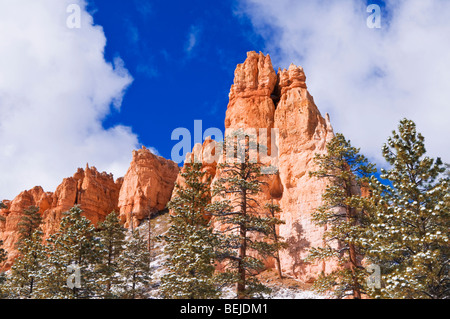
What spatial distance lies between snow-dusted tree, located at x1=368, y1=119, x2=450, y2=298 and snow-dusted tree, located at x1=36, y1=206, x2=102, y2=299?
57.7ft

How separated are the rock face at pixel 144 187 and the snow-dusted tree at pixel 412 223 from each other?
62.0 m

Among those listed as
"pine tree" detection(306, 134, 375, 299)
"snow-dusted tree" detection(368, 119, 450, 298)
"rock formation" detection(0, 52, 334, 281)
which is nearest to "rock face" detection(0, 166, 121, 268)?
"rock formation" detection(0, 52, 334, 281)

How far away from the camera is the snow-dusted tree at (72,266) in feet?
74.2

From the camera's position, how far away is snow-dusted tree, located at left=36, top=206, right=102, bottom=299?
22625 mm

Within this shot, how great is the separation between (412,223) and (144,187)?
68250 mm

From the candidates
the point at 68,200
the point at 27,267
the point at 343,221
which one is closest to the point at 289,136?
the point at 343,221

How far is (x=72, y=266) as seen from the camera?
22.8 metres

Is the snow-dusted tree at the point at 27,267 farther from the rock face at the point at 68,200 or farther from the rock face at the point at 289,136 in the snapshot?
the rock face at the point at 68,200

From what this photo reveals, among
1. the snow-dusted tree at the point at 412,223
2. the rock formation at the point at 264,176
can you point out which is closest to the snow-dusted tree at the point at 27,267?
the rock formation at the point at 264,176

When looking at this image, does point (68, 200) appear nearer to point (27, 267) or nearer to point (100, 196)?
point (100, 196)

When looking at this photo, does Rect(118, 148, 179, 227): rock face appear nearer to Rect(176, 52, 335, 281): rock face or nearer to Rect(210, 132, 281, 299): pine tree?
Rect(176, 52, 335, 281): rock face
